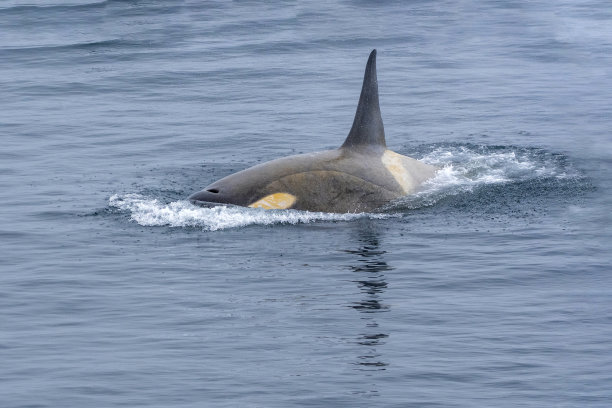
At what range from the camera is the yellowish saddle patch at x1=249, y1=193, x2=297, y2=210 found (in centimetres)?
2531

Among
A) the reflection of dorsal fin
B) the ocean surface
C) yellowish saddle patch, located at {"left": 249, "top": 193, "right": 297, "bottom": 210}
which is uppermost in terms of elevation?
the reflection of dorsal fin

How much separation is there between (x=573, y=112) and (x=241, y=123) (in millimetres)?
9535

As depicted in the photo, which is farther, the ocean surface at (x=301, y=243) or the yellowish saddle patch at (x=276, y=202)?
the yellowish saddle patch at (x=276, y=202)

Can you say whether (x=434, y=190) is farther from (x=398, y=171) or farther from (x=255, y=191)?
(x=255, y=191)

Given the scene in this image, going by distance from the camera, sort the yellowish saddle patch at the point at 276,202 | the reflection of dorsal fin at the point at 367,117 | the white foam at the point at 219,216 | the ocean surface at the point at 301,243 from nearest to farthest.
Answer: the ocean surface at the point at 301,243, the white foam at the point at 219,216, the yellowish saddle patch at the point at 276,202, the reflection of dorsal fin at the point at 367,117

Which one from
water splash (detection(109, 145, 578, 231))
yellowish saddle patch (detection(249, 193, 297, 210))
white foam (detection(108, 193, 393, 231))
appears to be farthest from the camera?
yellowish saddle patch (detection(249, 193, 297, 210))

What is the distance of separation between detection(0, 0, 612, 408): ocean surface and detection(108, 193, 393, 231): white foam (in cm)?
4

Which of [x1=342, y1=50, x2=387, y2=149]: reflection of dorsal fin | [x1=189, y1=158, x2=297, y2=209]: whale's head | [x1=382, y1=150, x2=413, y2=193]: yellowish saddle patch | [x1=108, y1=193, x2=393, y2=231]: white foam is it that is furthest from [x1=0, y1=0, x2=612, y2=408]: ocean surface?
[x1=342, y1=50, x2=387, y2=149]: reflection of dorsal fin

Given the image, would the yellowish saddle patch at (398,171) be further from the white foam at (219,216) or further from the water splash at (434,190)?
the white foam at (219,216)

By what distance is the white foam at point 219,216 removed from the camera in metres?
25.0

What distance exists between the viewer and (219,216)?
25.1 meters

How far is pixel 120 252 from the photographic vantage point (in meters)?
23.7

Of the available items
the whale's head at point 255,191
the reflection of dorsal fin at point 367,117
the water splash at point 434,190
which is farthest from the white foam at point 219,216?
the reflection of dorsal fin at point 367,117

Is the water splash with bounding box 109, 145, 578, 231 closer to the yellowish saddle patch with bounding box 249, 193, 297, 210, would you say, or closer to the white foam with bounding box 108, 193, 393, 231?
the white foam with bounding box 108, 193, 393, 231
